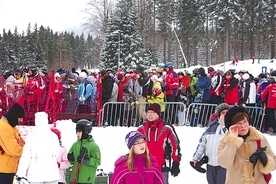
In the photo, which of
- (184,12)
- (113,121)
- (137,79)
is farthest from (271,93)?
(184,12)

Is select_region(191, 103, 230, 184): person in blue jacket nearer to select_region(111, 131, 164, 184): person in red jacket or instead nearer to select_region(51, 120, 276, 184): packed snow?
select_region(111, 131, 164, 184): person in red jacket

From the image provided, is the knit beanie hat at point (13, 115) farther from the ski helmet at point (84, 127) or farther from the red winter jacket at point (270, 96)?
the red winter jacket at point (270, 96)

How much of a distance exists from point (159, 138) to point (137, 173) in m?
1.79

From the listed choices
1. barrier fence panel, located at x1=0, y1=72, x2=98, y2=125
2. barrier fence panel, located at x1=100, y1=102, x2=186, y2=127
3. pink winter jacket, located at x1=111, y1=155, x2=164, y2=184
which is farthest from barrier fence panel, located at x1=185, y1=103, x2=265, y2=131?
pink winter jacket, located at x1=111, y1=155, x2=164, y2=184

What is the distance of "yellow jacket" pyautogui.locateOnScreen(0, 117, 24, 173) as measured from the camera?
5.40 m

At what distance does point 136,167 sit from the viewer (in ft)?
12.7

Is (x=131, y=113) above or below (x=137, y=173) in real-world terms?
above

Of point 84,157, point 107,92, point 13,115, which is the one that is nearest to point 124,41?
point 107,92

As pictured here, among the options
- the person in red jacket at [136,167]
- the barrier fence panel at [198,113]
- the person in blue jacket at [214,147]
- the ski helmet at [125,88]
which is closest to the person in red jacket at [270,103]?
the barrier fence panel at [198,113]

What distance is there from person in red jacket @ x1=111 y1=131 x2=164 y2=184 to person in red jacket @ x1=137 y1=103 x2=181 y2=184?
1.61 metres

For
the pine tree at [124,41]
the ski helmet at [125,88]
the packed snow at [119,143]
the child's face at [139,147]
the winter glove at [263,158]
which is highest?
the pine tree at [124,41]

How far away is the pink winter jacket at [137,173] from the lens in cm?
385

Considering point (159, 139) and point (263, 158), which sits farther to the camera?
point (159, 139)

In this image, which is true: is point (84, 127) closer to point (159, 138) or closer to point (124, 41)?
point (159, 138)
